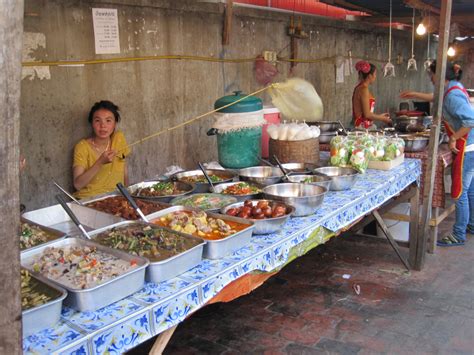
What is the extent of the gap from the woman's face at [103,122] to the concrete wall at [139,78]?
43 cm

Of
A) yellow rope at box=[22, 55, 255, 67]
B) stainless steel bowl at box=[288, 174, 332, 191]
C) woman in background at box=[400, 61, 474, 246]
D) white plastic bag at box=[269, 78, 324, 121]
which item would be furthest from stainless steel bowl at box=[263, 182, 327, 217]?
woman in background at box=[400, 61, 474, 246]

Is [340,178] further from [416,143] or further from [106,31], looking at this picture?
[106,31]

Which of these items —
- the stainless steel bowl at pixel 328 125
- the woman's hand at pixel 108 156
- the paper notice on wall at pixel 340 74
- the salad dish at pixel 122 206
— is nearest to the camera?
the salad dish at pixel 122 206

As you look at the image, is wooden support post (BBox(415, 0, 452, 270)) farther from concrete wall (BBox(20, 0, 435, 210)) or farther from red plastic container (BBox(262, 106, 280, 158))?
concrete wall (BBox(20, 0, 435, 210))

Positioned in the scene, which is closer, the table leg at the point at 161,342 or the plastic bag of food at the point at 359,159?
the table leg at the point at 161,342

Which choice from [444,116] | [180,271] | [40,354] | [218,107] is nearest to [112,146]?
[218,107]

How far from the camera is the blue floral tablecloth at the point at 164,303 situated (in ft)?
4.87

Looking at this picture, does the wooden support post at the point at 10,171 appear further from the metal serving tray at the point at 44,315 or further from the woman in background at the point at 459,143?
the woman in background at the point at 459,143

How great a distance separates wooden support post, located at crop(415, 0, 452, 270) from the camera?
410 centimetres

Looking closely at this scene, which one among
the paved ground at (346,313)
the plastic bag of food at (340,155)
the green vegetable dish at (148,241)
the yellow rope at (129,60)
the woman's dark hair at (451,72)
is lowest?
the paved ground at (346,313)

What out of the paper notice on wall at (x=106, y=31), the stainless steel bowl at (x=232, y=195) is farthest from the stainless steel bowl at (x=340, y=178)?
the paper notice on wall at (x=106, y=31)

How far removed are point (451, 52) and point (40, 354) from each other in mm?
7846

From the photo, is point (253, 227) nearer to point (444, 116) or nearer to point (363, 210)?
point (363, 210)

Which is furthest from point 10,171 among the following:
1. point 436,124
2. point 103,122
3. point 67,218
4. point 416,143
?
point 416,143
